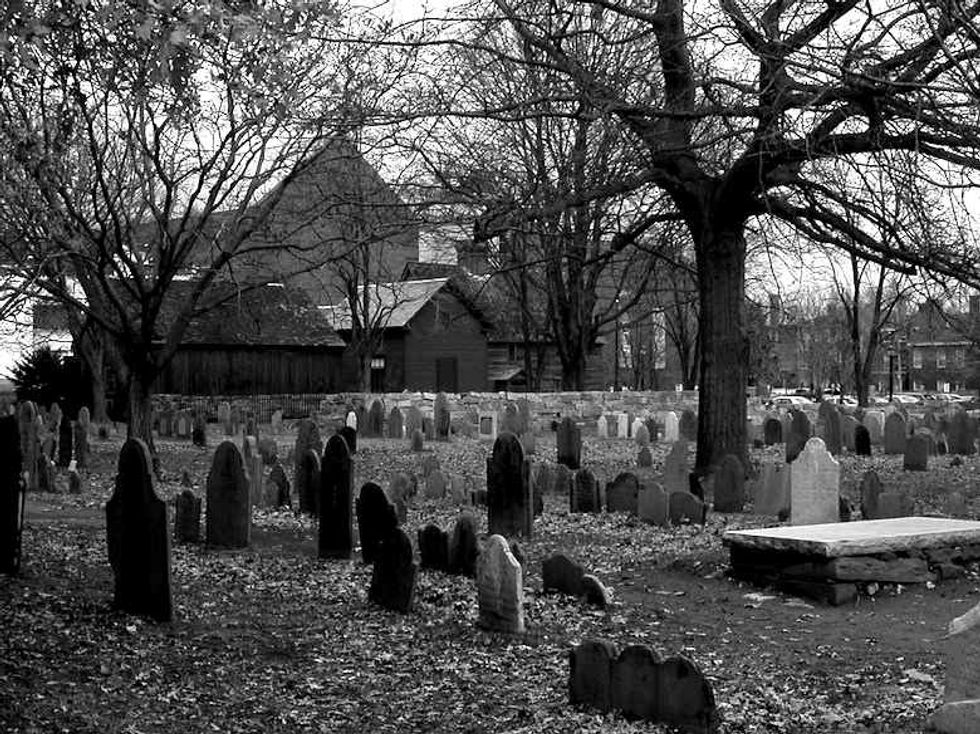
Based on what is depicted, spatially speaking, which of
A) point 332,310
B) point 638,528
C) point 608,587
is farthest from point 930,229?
point 332,310

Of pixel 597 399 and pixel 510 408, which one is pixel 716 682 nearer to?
pixel 510 408

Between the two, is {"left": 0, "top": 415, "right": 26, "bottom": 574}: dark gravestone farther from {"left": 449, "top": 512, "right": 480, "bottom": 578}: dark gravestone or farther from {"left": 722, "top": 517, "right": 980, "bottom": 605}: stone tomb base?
{"left": 722, "top": 517, "right": 980, "bottom": 605}: stone tomb base

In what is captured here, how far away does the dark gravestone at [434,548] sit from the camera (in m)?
10.2

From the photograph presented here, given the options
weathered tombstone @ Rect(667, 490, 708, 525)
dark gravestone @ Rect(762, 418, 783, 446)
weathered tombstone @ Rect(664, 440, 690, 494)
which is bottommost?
weathered tombstone @ Rect(667, 490, 708, 525)

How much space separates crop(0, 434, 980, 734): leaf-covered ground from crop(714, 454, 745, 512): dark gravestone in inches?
116

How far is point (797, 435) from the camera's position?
73.0ft

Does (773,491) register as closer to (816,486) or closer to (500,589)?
(816,486)

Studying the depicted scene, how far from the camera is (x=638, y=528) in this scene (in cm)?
1311

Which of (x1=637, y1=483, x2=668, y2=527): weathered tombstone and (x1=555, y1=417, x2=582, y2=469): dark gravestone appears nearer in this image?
(x1=637, y1=483, x2=668, y2=527): weathered tombstone

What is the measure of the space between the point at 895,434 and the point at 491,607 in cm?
1655

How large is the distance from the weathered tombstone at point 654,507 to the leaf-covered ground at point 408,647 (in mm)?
1523

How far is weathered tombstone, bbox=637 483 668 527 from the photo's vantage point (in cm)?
1327

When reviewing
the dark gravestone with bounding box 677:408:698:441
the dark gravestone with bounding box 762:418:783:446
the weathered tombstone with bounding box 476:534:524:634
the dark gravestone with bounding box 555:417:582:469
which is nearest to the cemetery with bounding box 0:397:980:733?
the weathered tombstone with bounding box 476:534:524:634

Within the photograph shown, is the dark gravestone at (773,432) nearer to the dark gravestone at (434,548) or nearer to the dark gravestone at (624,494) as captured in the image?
the dark gravestone at (624,494)
